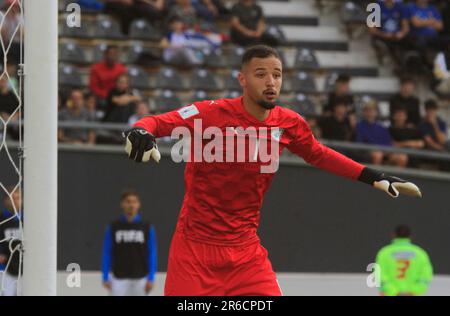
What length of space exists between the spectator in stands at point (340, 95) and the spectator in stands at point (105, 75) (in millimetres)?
→ 2216

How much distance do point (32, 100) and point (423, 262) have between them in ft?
18.4

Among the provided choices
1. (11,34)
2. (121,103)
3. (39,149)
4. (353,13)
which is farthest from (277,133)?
(353,13)

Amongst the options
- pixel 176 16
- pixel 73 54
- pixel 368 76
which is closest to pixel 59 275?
pixel 73 54

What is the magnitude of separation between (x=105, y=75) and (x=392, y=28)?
3.80 meters

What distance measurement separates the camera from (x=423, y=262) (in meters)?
10.4

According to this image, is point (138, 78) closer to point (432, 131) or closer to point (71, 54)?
point (71, 54)

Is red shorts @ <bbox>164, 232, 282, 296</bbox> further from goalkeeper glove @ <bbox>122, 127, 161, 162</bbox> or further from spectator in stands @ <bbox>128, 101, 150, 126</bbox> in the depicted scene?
spectator in stands @ <bbox>128, 101, 150, 126</bbox>

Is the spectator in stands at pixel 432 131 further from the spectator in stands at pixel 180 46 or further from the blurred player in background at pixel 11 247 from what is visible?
the blurred player in background at pixel 11 247

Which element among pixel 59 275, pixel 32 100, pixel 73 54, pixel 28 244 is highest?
pixel 73 54

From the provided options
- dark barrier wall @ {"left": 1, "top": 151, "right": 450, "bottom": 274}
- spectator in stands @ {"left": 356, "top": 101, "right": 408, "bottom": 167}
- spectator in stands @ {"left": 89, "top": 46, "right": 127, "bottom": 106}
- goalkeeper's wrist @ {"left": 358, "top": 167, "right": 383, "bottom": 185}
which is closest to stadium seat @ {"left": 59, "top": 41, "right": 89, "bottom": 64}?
spectator in stands @ {"left": 89, "top": 46, "right": 127, "bottom": 106}

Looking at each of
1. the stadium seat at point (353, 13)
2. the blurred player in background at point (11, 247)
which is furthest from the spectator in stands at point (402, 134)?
the blurred player in background at point (11, 247)

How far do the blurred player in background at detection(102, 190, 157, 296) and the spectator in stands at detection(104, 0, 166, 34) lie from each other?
10.8 ft

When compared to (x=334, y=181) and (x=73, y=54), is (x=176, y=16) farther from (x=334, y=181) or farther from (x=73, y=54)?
(x=334, y=181)

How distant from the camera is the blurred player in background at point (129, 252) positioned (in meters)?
10.9
